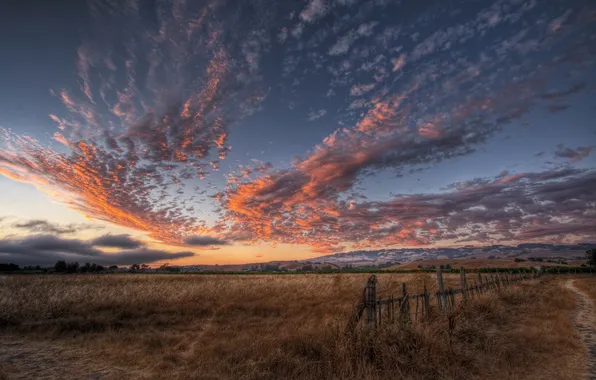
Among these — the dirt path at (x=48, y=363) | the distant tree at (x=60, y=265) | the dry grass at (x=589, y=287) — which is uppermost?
the distant tree at (x=60, y=265)

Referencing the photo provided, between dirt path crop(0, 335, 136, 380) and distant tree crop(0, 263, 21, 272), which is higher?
distant tree crop(0, 263, 21, 272)

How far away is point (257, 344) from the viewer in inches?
331

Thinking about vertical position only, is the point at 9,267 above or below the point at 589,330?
above

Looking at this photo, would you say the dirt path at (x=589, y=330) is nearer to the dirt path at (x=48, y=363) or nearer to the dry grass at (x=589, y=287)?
the dry grass at (x=589, y=287)

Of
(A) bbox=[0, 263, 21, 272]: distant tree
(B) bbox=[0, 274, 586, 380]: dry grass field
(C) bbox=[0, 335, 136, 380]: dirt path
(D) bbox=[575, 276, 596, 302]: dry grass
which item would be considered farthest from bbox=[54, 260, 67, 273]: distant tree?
(D) bbox=[575, 276, 596, 302]: dry grass

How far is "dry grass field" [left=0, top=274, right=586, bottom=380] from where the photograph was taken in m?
6.80

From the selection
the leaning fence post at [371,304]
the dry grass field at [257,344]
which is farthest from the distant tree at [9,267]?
the leaning fence post at [371,304]

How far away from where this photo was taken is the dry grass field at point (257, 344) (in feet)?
22.3

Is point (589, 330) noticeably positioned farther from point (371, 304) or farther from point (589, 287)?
point (589, 287)

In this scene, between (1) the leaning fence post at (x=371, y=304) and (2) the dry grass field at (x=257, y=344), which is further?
(1) the leaning fence post at (x=371, y=304)

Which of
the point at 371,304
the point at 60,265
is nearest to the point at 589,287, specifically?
the point at 371,304

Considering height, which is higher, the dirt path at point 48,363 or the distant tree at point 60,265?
the distant tree at point 60,265

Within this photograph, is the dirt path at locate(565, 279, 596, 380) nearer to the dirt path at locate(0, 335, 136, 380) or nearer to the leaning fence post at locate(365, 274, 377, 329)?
the leaning fence post at locate(365, 274, 377, 329)

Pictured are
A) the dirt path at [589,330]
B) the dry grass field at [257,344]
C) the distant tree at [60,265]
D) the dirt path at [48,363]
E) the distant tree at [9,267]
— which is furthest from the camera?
the distant tree at [60,265]
